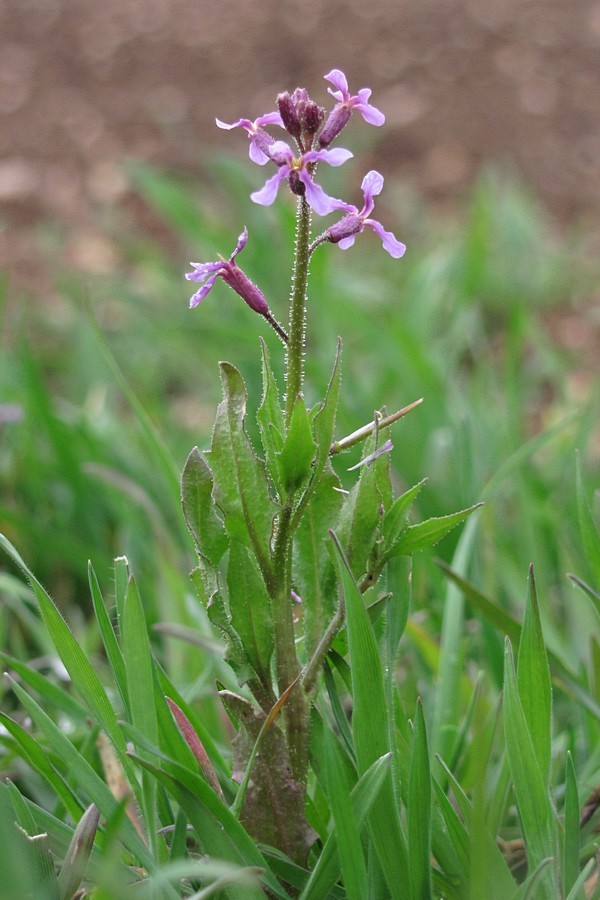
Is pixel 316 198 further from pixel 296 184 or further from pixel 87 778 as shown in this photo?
pixel 87 778

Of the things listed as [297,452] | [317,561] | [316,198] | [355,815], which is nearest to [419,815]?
[355,815]

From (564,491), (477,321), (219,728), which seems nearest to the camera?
(219,728)

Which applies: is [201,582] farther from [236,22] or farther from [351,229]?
[236,22]

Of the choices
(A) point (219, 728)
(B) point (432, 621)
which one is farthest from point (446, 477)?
(A) point (219, 728)

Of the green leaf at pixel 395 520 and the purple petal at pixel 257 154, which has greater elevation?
the purple petal at pixel 257 154

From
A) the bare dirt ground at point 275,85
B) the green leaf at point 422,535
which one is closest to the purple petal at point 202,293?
the green leaf at point 422,535

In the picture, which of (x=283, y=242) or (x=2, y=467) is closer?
(x=2, y=467)

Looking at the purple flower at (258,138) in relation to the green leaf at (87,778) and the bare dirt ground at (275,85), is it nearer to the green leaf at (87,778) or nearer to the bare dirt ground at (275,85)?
the green leaf at (87,778)
